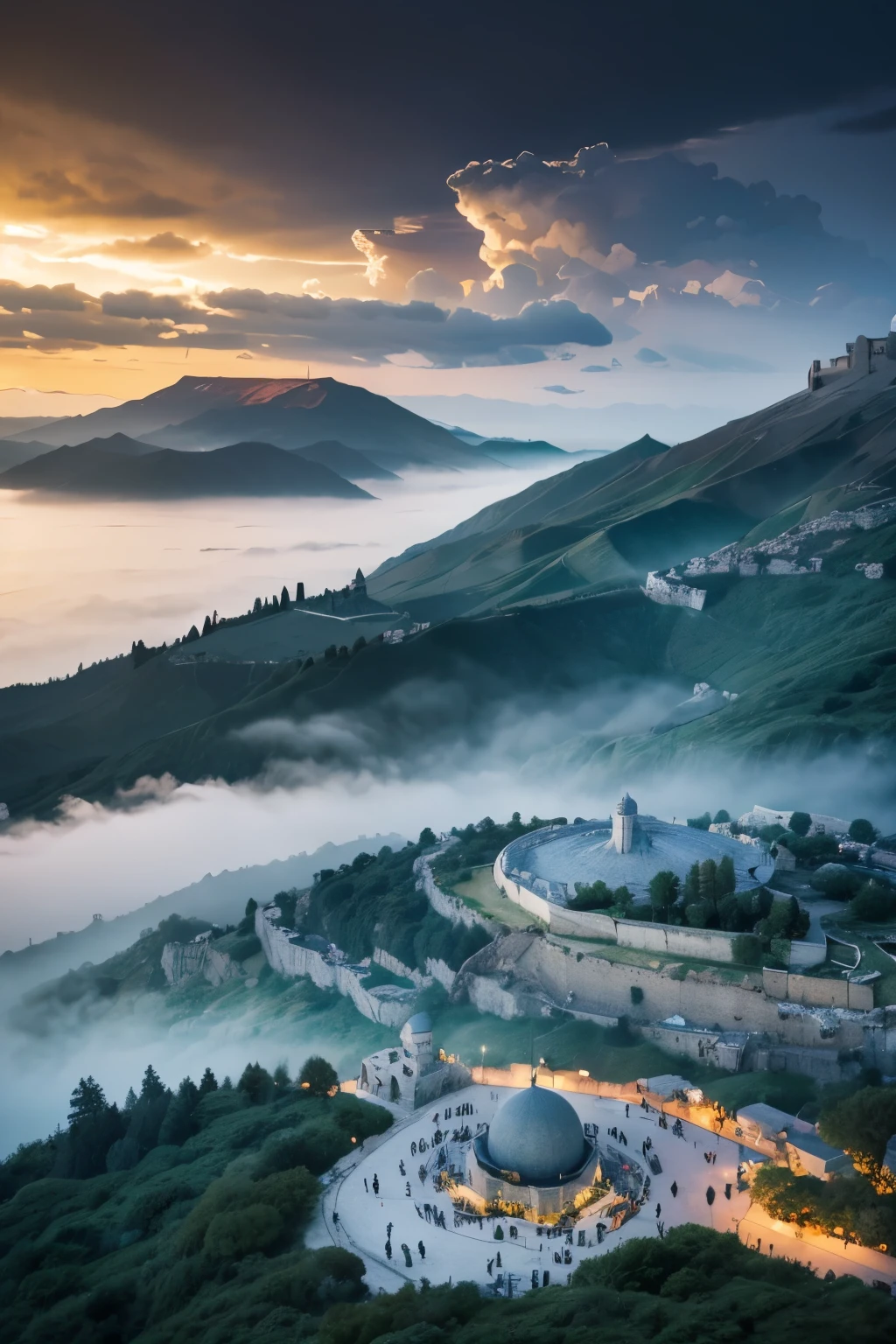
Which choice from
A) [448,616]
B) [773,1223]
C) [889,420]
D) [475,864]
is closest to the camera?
[773,1223]

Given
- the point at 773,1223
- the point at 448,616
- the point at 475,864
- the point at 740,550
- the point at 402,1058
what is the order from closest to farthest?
the point at 773,1223
the point at 402,1058
the point at 475,864
the point at 740,550
the point at 448,616

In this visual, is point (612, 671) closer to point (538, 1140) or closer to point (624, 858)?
point (624, 858)

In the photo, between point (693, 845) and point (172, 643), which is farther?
point (172, 643)

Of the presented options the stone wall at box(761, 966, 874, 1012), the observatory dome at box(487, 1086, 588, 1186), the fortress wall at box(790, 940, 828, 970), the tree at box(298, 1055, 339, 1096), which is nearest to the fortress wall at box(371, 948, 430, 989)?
the tree at box(298, 1055, 339, 1096)

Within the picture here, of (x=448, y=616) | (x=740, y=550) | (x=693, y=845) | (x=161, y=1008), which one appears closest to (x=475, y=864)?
(x=693, y=845)

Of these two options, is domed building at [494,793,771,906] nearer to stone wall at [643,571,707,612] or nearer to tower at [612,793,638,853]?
tower at [612,793,638,853]

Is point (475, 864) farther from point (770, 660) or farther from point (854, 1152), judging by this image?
point (770, 660)

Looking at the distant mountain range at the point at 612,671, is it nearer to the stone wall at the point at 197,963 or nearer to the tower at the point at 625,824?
the tower at the point at 625,824

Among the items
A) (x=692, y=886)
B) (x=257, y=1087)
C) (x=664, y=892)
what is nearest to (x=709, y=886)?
(x=692, y=886)
